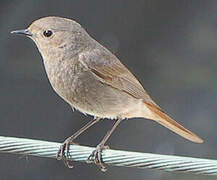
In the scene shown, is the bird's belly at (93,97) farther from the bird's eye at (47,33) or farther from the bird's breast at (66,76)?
the bird's eye at (47,33)

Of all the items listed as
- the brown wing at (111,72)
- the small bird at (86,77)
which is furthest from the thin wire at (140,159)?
the brown wing at (111,72)

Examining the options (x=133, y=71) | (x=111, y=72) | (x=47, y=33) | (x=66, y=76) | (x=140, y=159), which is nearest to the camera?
(x=140, y=159)

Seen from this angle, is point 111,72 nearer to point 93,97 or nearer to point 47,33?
point 93,97

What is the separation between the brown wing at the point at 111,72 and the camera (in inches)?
213

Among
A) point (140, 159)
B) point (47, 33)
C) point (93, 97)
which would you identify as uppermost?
point (47, 33)

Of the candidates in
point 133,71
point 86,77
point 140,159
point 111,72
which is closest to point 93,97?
point 86,77

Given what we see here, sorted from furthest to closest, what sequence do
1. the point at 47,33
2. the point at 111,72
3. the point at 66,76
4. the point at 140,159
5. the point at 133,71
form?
the point at 133,71 < the point at 111,72 < the point at 47,33 < the point at 66,76 < the point at 140,159

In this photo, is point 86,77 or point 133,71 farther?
point 133,71

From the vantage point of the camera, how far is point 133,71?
7.06 metres

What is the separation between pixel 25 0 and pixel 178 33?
1.40 m

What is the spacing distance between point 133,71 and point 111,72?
5.06ft

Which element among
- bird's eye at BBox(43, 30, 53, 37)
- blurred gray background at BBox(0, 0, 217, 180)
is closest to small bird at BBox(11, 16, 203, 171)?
bird's eye at BBox(43, 30, 53, 37)

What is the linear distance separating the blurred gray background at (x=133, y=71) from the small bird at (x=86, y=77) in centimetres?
145

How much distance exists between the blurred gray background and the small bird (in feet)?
4.75
